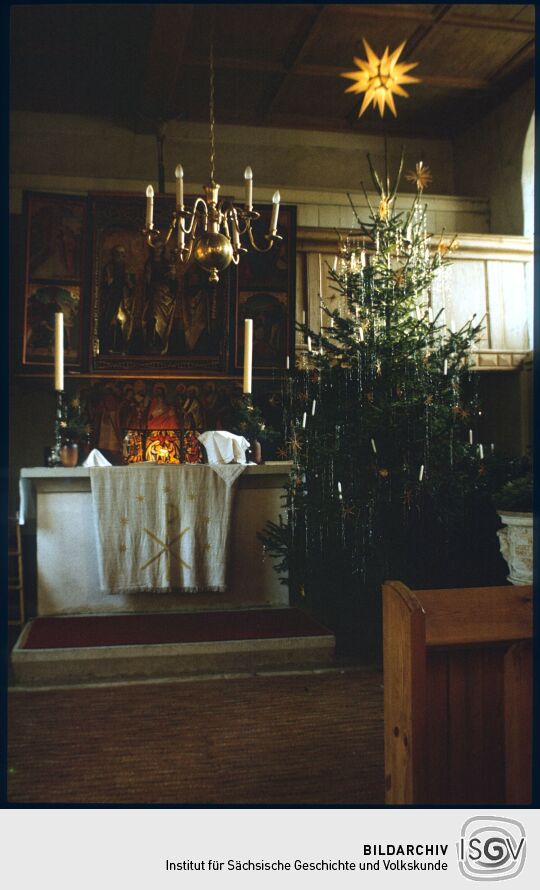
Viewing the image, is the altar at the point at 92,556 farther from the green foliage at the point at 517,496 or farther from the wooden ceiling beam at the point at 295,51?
the wooden ceiling beam at the point at 295,51

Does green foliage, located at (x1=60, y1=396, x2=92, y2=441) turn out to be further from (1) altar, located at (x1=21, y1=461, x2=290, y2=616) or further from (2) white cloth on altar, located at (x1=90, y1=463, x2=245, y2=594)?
(2) white cloth on altar, located at (x1=90, y1=463, x2=245, y2=594)

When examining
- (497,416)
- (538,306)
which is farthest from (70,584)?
(497,416)

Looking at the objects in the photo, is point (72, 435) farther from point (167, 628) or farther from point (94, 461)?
point (167, 628)

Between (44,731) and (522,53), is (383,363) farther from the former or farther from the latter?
(522,53)

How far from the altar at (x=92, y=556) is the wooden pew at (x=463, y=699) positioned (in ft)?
11.4

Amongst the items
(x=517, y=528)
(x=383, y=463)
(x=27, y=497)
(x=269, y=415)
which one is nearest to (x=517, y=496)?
(x=517, y=528)

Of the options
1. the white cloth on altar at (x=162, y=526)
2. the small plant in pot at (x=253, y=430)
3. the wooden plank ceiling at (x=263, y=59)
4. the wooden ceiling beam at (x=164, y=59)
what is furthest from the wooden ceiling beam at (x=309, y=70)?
the white cloth on altar at (x=162, y=526)

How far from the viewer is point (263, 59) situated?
6.98 meters

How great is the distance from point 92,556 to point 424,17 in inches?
211

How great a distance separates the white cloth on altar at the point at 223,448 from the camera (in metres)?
5.43

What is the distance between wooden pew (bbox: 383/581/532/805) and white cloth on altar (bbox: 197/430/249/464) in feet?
11.4

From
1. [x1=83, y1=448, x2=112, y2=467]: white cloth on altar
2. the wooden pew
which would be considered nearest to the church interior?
the wooden pew

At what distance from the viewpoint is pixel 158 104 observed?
7.44m

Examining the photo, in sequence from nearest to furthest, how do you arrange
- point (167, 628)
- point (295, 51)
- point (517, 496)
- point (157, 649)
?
1. point (157, 649)
2. point (517, 496)
3. point (167, 628)
4. point (295, 51)
